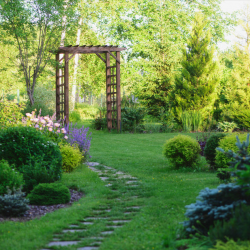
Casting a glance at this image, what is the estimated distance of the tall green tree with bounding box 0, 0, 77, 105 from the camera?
13461 mm

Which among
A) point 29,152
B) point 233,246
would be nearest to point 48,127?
point 29,152

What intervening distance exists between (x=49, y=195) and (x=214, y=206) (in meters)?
2.40

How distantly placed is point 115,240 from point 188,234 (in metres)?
0.68

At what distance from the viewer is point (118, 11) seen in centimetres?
2450

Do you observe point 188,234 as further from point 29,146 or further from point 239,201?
point 29,146

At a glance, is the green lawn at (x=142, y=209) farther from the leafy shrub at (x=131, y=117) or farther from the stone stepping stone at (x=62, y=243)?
the leafy shrub at (x=131, y=117)

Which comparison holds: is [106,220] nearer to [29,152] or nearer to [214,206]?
[214,206]

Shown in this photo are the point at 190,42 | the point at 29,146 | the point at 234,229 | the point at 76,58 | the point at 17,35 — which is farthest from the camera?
the point at 76,58

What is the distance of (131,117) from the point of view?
634 inches

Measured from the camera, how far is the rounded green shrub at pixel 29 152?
5.25 m

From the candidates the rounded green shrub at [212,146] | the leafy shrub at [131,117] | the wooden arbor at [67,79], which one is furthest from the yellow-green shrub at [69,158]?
the leafy shrub at [131,117]

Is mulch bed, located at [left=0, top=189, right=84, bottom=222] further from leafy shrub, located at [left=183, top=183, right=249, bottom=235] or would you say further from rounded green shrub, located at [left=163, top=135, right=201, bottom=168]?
rounded green shrub, located at [left=163, top=135, right=201, bottom=168]

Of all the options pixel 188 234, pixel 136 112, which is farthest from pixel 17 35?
pixel 188 234

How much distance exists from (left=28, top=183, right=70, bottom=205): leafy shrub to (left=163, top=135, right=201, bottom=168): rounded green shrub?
2.94 m
